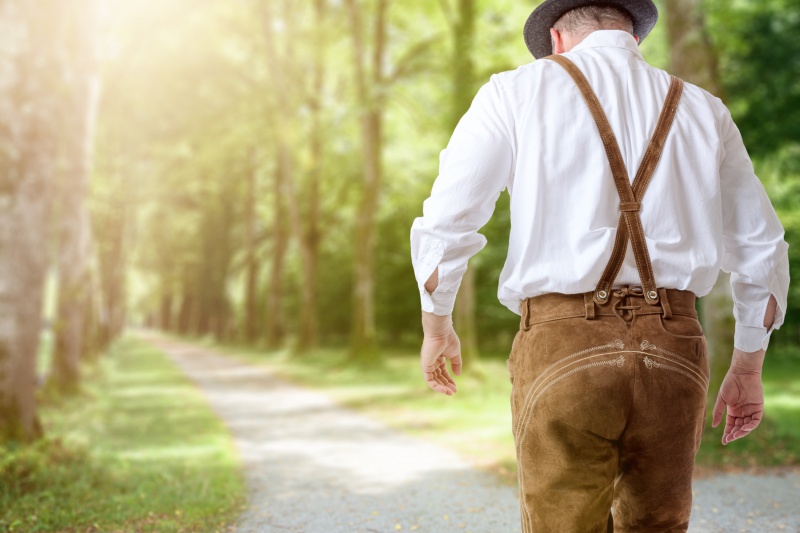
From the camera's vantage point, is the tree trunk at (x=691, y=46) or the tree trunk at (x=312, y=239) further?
the tree trunk at (x=312, y=239)

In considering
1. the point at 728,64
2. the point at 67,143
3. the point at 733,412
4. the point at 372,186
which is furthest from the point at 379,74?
the point at 733,412

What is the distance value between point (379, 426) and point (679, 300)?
842cm

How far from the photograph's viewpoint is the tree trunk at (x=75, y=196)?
13.8 metres

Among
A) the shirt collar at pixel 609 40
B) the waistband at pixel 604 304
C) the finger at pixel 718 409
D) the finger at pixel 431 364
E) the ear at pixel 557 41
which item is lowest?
the finger at pixel 718 409

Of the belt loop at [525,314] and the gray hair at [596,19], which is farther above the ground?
the gray hair at [596,19]

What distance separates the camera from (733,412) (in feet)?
9.32

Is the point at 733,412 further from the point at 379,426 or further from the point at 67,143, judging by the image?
the point at 67,143

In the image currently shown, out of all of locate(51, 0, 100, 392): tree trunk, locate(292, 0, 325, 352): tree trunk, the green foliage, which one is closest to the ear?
the green foliage

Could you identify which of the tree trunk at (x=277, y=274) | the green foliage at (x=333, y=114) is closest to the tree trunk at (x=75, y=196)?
the green foliage at (x=333, y=114)

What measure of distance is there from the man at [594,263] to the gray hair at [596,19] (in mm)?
126

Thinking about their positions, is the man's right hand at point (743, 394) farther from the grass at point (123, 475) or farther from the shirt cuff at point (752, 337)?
the grass at point (123, 475)

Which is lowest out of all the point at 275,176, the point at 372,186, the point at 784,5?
the point at 372,186

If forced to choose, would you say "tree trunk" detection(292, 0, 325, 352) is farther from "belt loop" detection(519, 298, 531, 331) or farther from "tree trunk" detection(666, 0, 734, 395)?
"belt loop" detection(519, 298, 531, 331)

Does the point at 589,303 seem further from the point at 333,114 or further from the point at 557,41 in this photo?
the point at 333,114
